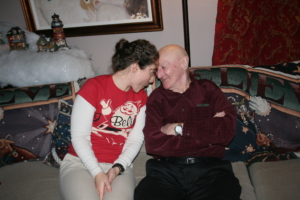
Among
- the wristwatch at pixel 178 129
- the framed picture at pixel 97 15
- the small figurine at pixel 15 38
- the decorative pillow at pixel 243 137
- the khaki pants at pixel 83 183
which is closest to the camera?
the khaki pants at pixel 83 183

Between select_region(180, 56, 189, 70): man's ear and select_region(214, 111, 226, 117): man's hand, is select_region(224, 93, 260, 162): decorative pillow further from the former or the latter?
select_region(180, 56, 189, 70): man's ear

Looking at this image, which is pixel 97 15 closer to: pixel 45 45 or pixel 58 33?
pixel 58 33

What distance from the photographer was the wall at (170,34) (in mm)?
2219

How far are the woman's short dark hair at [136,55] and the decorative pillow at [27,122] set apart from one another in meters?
0.55

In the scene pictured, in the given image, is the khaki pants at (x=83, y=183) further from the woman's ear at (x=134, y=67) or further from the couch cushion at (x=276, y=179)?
the couch cushion at (x=276, y=179)

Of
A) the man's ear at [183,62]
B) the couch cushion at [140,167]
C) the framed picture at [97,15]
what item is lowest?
the couch cushion at [140,167]

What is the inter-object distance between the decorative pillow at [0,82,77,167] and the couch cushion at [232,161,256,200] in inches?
49.9

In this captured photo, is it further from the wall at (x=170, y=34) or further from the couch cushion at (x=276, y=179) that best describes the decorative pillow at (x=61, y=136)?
the couch cushion at (x=276, y=179)

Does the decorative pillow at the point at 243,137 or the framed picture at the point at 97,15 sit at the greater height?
the framed picture at the point at 97,15

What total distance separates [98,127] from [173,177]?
0.54m

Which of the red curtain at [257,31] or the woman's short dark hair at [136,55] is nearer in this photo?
the woman's short dark hair at [136,55]

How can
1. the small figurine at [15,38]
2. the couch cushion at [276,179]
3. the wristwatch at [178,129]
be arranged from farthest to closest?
the small figurine at [15,38]
the wristwatch at [178,129]
the couch cushion at [276,179]

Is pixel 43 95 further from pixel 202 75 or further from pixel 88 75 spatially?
pixel 202 75

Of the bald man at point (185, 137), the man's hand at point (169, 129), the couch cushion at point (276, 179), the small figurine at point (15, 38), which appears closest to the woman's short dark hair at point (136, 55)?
the bald man at point (185, 137)
